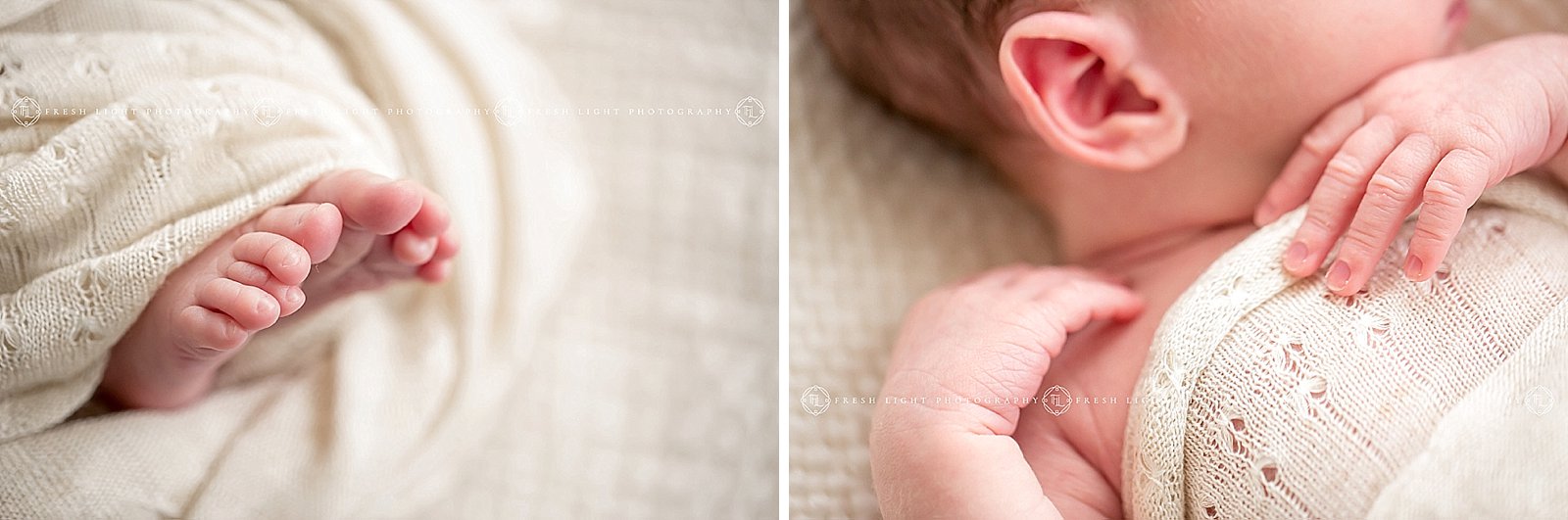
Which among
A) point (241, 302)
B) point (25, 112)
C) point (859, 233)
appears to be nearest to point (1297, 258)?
point (859, 233)

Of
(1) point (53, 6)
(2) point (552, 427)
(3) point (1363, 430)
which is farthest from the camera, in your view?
(2) point (552, 427)

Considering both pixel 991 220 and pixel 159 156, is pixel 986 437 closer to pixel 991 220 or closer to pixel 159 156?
pixel 991 220

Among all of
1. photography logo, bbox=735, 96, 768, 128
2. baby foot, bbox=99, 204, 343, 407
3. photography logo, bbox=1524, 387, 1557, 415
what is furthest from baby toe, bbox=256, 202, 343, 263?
photography logo, bbox=1524, 387, 1557, 415

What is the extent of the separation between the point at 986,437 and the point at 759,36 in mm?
402

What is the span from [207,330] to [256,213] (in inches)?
3.6

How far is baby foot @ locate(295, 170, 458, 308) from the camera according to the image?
708 mm

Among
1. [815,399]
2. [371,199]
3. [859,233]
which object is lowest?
[815,399]

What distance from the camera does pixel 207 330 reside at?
0.69m

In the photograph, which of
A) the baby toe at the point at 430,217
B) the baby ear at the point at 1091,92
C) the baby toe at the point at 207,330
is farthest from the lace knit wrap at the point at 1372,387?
the baby toe at the point at 207,330

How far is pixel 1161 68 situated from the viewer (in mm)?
771

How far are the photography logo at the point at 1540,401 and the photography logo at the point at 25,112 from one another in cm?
100

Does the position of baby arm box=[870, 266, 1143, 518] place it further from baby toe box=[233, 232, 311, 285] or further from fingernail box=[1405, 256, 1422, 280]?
baby toe box=[233, 232, 311, 285]

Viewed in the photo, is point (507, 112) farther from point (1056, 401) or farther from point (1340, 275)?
point (1340, 275)

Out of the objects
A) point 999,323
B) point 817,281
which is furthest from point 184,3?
point 999,323
